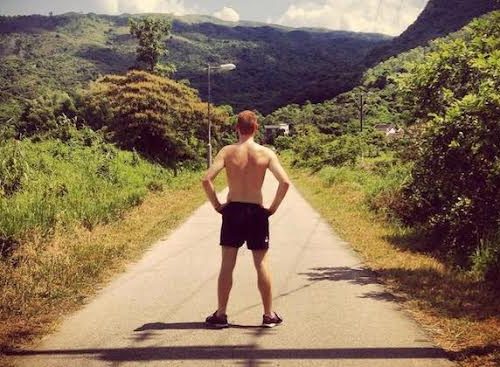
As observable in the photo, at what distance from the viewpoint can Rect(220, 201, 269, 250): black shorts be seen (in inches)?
192

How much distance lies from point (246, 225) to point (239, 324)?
41.9 inches

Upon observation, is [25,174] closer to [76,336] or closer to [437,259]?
[76,336]

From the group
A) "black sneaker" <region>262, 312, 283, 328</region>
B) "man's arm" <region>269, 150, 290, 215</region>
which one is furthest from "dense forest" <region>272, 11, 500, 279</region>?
"black sneaker" <region>262, 312, 283, 328</region>

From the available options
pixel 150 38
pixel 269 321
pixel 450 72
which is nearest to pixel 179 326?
pixel 269 321

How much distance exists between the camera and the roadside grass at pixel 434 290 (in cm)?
460

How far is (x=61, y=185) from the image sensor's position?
13.6 metres

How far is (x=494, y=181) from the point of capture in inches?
301

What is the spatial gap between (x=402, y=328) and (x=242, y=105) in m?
137

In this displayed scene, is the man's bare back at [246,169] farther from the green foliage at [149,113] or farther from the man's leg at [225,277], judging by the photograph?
the green foliage at [149,113]

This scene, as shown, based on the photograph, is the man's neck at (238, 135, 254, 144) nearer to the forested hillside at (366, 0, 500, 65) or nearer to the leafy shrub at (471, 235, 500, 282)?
the leafy shrub at (471, 235, 500, 282)

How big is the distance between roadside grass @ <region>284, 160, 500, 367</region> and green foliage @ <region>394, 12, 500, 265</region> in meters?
0.96

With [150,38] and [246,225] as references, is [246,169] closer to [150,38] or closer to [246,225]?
[246,225]

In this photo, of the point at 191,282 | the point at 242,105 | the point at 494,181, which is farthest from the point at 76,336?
the point at 242,105

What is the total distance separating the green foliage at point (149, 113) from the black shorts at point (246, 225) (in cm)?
2625
